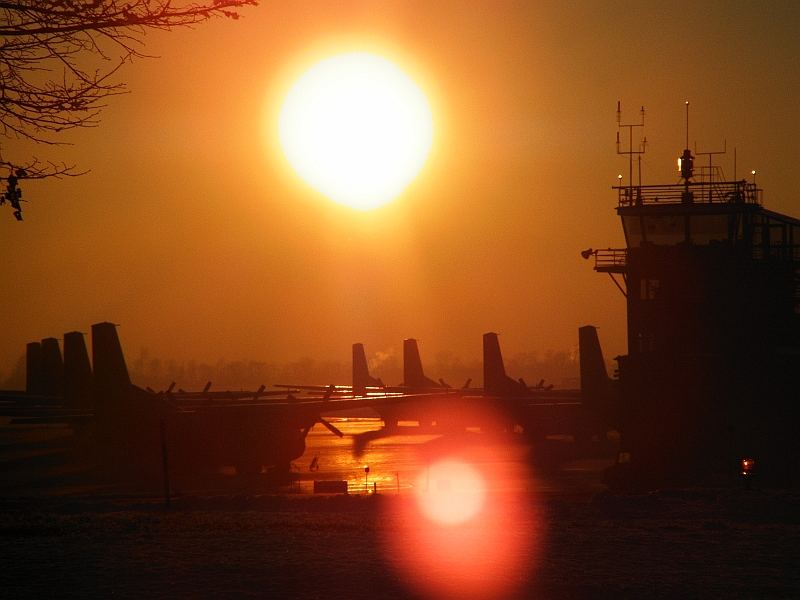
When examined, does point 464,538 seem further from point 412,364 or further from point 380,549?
point 412,364

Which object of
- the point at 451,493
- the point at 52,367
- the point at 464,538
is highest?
the point at 52,367

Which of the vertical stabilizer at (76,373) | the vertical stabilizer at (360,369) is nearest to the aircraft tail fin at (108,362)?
the vertical stabilizer at (76,373)

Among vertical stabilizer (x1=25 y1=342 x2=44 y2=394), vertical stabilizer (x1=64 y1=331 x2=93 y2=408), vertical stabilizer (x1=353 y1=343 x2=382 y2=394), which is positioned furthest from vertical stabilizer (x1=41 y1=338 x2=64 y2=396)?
vertical stabilizer (x1=353 y1=343 x2=382 y2=394)

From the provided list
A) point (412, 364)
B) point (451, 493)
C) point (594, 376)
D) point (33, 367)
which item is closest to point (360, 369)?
point (412, 364)

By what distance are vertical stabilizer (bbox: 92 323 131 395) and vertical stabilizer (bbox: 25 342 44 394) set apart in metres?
30.8

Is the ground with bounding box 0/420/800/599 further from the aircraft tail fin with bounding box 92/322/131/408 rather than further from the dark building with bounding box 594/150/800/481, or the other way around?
the aircraft tail fin with bounding box 92/322/131/408

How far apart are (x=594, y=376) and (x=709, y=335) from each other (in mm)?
22495

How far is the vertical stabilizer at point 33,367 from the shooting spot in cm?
7494

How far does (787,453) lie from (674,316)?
22.8 feet

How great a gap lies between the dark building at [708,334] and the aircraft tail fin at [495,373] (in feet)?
96.4

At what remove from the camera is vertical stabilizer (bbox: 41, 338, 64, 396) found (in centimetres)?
6750

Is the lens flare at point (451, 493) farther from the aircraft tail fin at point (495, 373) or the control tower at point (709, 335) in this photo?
the aircraft tail fin at point (495, 373)

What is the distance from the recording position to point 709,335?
37656 millimetres

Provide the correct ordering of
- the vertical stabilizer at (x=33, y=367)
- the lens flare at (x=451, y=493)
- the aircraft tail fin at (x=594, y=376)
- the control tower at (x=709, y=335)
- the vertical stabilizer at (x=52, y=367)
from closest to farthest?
the lens flare at (x=451, y=493), the control tower at (x=709, y=335), the aircraft tail fin at (x=594, y=376), the vertical stabilizer at (x=52, y=367), the vertical stabilizer at (x=33, y=367)
